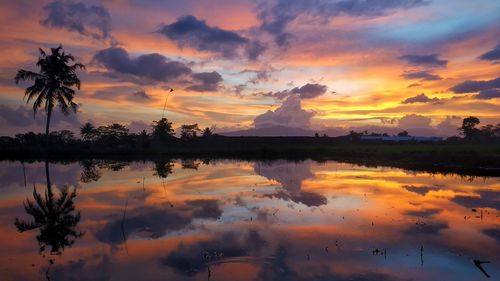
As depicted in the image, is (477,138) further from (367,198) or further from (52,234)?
(52,234)

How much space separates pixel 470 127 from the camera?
288 ft

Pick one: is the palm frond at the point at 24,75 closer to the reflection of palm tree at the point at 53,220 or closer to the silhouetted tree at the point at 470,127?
the reflection of palm tree at the point at 53,220

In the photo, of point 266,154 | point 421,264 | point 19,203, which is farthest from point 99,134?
point 421,264

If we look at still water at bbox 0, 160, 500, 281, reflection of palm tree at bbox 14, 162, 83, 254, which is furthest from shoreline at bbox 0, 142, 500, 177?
reflection of palm tree at bbox 14, 162, 83, 254

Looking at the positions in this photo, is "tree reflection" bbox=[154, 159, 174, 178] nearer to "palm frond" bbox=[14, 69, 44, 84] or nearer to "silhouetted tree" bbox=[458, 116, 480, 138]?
"palm frond" bbox=[14, 69, 44, 84]

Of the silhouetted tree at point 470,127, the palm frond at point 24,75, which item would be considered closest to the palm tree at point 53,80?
the palm frond at point 24,75

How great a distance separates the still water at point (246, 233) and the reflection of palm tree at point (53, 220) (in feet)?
0.13

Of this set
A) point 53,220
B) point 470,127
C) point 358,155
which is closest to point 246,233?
point 53,220

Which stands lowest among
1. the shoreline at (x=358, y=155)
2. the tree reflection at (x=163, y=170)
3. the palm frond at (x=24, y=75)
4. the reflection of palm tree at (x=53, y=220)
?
the reflection of palm tree at (x=53, y=220)

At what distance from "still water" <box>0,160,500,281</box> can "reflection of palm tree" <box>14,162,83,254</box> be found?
0.13 feet

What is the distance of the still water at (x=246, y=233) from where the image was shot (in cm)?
778

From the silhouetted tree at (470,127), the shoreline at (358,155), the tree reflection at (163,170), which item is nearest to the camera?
the tree reflection at (163,170)

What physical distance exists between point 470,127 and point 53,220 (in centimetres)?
9358

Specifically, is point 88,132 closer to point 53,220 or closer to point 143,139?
point 143,139
